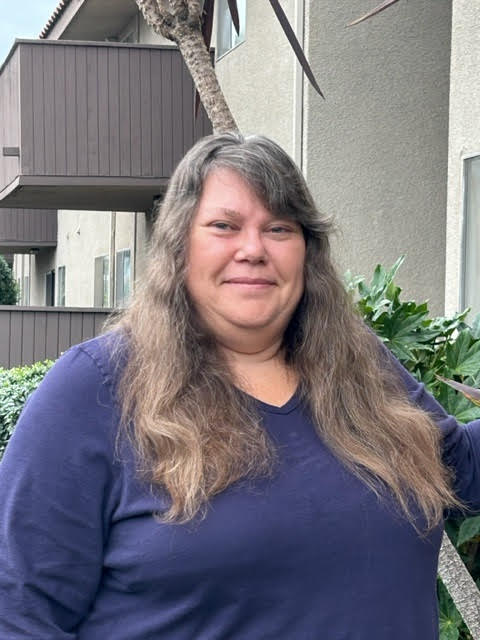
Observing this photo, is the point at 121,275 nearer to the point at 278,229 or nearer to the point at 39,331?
the point at 39,331

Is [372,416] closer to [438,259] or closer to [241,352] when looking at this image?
[241,352]

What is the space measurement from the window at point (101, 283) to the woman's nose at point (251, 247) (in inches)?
572

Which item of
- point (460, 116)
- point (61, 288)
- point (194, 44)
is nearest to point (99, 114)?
point (460, 116)

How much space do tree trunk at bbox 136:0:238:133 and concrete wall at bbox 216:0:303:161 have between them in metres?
4.09

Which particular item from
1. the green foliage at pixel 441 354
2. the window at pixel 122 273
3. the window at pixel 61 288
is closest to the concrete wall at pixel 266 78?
the green foliage at pixel 441 354

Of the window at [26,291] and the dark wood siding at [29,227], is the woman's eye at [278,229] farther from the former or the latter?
the window at [26,291]

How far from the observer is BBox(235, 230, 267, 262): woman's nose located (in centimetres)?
206

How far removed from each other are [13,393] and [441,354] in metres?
4.84

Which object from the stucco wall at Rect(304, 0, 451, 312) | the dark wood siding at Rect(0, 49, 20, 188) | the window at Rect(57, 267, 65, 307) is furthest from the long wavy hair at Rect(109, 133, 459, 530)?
the window at Rect(57, 267, 65, 307)

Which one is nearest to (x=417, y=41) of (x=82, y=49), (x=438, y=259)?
(x=438, y=259)

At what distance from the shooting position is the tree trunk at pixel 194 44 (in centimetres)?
375

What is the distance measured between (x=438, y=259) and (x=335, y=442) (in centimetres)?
664

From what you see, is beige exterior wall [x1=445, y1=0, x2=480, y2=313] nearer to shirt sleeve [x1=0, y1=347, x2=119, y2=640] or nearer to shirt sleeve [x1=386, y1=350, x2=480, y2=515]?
shirt sleeve [x1=386, y1=350, x2=480, y2=515]

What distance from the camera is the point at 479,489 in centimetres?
237
